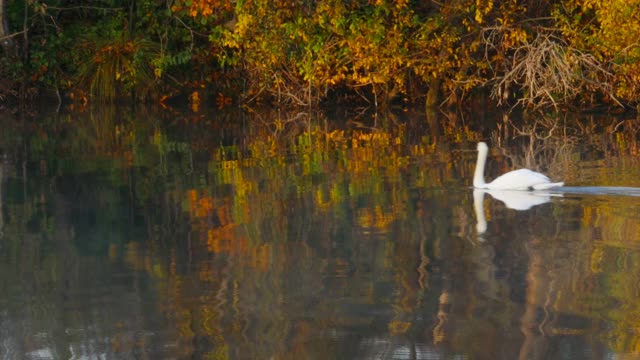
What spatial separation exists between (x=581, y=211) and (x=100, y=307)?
5.15 m

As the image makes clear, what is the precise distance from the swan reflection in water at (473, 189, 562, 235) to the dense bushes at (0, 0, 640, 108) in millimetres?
9276

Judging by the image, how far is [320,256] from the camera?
31.9ft

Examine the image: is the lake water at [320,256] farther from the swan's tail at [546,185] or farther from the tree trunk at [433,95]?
the tree trunk at [433,95]

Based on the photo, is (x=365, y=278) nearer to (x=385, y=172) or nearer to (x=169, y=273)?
(x=169, y=273)

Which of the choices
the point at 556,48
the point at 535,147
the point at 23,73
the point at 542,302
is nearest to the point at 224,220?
the point at 542,302

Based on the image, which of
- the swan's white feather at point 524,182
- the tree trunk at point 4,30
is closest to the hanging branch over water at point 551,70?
the swan's white feather at point 524,182

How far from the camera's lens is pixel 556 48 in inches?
855

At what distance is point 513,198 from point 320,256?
3390 mm

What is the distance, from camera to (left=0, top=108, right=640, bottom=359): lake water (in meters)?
7.41

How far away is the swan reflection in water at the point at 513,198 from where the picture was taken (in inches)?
469

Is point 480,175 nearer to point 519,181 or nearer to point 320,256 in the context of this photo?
point 519,181

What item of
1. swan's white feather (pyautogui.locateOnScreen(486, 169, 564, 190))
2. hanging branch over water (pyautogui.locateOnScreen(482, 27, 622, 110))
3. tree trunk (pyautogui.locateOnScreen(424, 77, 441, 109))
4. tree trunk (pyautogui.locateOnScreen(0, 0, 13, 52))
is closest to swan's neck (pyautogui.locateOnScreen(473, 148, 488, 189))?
swan's white feather (pyautogui.locateOnScreen(486, 169, 564, 190))

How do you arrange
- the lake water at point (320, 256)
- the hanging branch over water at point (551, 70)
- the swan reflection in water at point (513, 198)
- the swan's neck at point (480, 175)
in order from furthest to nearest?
the hanging branch over water at point (551, 70) → the swan's neck at point (480, 175) → the swan reflection in water at point (513, 198) → the lake water at point (320, 256)

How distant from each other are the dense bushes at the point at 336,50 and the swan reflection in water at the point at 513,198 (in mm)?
9276
